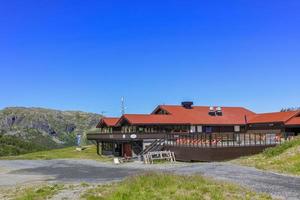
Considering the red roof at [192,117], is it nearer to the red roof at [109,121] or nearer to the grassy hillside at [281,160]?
the red roof at [109,121]

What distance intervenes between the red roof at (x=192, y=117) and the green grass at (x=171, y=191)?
135 feet

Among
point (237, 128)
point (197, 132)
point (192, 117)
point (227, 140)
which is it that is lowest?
point (227, 140)

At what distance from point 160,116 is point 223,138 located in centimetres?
1947

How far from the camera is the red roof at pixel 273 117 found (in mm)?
64812

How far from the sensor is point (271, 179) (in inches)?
1017

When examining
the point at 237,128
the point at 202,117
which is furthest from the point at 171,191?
the point at 237,128

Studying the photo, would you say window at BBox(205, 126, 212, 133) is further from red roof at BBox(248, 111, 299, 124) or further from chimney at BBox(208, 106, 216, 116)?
red roof at BBox(248, 111, 299, 124)

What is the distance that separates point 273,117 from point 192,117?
1228 centimetres

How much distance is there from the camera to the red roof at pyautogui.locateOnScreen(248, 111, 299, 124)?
64812mm

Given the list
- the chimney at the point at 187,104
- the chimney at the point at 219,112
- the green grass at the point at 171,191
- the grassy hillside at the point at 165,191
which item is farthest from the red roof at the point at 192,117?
the green grass at the point at 171,191

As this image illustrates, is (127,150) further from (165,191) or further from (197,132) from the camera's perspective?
(165,191)

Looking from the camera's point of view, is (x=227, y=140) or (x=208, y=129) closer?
(x=227, y=140)

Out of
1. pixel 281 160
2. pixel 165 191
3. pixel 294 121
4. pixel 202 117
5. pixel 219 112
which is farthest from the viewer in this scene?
pixel 219 112

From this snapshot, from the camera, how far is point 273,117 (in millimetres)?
68312
